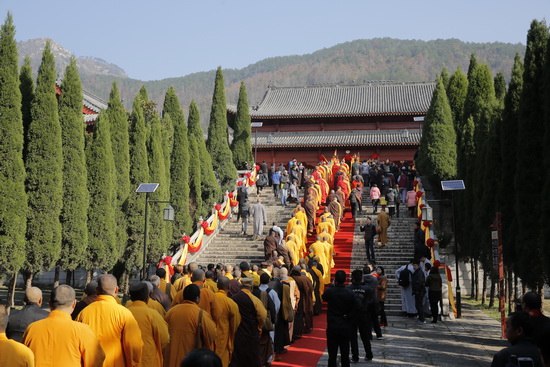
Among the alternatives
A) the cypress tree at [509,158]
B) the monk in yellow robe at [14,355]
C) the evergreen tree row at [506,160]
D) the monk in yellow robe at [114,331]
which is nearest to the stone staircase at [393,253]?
the evergreen tree row at [506,160]

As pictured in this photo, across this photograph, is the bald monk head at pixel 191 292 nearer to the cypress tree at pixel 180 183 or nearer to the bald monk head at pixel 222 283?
the bald monk head at pixel 222 283

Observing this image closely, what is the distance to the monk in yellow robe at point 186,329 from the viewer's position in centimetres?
802

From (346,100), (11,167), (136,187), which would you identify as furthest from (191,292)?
(346,100)

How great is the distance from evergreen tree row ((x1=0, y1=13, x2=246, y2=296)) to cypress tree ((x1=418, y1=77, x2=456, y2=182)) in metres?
11.1

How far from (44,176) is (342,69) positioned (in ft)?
438

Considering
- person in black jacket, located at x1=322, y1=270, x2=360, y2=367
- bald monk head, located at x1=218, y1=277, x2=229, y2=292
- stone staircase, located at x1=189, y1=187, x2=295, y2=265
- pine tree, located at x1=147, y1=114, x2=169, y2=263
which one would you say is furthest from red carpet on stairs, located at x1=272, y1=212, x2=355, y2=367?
pine tree, located at x1=147, y1=114, x2=169, y2=263

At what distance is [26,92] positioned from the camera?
19.5 m

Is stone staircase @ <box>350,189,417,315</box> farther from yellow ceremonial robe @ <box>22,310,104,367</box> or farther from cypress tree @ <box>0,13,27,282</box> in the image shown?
yellow ceremonial robe @ <box>22,310,104,367</box>

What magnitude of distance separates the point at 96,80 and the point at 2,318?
500ft

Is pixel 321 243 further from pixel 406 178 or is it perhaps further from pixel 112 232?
pixel 406 178

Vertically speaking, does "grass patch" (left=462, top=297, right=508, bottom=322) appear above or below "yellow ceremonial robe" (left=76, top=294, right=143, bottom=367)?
below

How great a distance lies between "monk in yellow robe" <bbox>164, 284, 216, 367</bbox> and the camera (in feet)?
26.3

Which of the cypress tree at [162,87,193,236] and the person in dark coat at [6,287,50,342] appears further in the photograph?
the cypress tree at [162,87,193,236]

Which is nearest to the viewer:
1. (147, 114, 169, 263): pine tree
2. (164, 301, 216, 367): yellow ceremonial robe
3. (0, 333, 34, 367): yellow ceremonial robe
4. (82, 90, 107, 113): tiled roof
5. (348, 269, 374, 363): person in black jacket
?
(0, 333, 34, 367): yellow ceremonial robe
